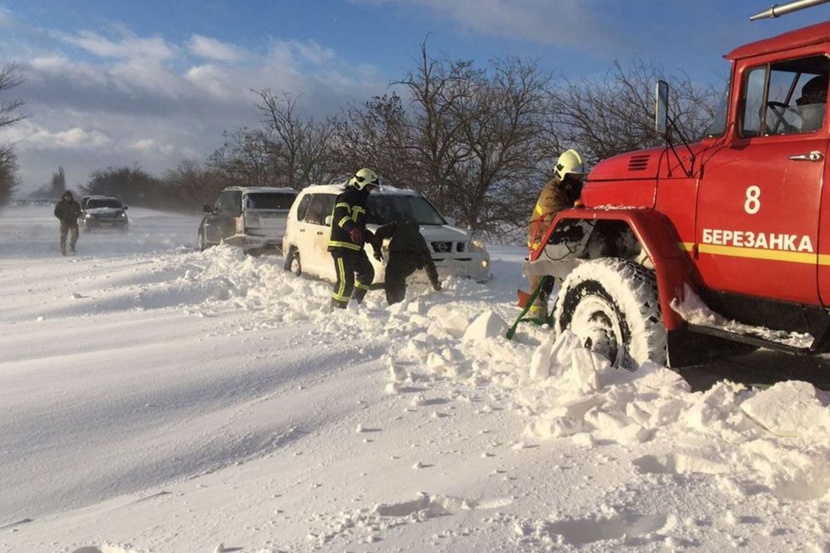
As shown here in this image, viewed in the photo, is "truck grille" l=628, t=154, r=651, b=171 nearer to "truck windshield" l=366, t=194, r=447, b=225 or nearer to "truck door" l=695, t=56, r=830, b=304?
"truck door" l=695, t=56, r=830, b=304

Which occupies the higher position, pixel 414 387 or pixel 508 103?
pixel 508 103

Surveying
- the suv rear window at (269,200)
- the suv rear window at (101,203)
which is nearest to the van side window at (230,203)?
the suv rear window at (269,200)

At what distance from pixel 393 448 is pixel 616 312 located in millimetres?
1828

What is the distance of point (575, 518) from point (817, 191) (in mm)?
2165

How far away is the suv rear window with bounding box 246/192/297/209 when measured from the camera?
14.8 m

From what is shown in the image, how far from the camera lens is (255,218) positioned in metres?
14.6

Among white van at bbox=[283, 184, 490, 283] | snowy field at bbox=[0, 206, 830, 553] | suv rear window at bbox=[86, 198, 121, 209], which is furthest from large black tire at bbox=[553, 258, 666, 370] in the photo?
suv rear window at bbox=[86, 198, 121, 209]

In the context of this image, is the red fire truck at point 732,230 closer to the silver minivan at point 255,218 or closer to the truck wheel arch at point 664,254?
the truck wheel arch at point 664,254

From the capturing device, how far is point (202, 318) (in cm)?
705

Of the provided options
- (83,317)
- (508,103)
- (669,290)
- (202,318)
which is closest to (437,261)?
(202,318)

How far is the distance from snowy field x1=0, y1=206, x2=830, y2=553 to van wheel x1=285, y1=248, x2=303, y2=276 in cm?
480

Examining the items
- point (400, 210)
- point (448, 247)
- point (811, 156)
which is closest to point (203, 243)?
point (400, 210)

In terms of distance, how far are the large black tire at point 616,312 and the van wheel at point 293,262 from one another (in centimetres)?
661

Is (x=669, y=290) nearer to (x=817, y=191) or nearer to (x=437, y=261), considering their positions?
(x=817, y=191)
